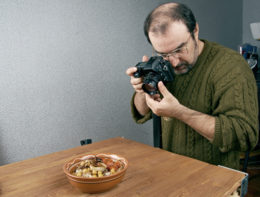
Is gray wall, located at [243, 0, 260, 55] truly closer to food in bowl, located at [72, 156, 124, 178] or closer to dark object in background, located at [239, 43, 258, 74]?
dark object in background, located at [239, 43, 258, 74]

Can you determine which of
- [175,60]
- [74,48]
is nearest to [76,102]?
[74,48]

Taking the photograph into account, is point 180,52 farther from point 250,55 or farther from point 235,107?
point 250,55

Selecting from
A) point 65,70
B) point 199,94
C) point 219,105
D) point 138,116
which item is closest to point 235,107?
point 219,105

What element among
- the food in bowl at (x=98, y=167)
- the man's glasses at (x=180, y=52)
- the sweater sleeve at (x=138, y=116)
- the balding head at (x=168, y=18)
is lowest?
the sweater sleeve at (x=138, y=116)

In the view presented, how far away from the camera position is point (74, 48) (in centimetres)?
155

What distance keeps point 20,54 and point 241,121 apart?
47.4 inches

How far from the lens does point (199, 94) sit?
1.14 meters

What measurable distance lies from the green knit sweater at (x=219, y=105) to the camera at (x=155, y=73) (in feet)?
0.71

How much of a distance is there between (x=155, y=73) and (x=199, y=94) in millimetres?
290

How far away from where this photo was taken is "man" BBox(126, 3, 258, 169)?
940mm

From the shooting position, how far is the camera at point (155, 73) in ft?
3.17

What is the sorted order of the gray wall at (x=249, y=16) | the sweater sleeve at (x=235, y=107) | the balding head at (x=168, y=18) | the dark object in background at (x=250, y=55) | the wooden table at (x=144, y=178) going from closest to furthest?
the wooden table at (x=144, y=178) < the sweater sleeve at (x=235, y=107) < the balding head at (x=168, y=18) < the dark object in background at (x=250, y=55) < the gray wall at (x=249, y=16)

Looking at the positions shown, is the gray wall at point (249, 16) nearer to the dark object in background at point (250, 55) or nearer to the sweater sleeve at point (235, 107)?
the dark object in background at point (250, 55)

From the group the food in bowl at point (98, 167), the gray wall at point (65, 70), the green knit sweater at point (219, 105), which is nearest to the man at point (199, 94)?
the green knit sweater at point (219, 105)
